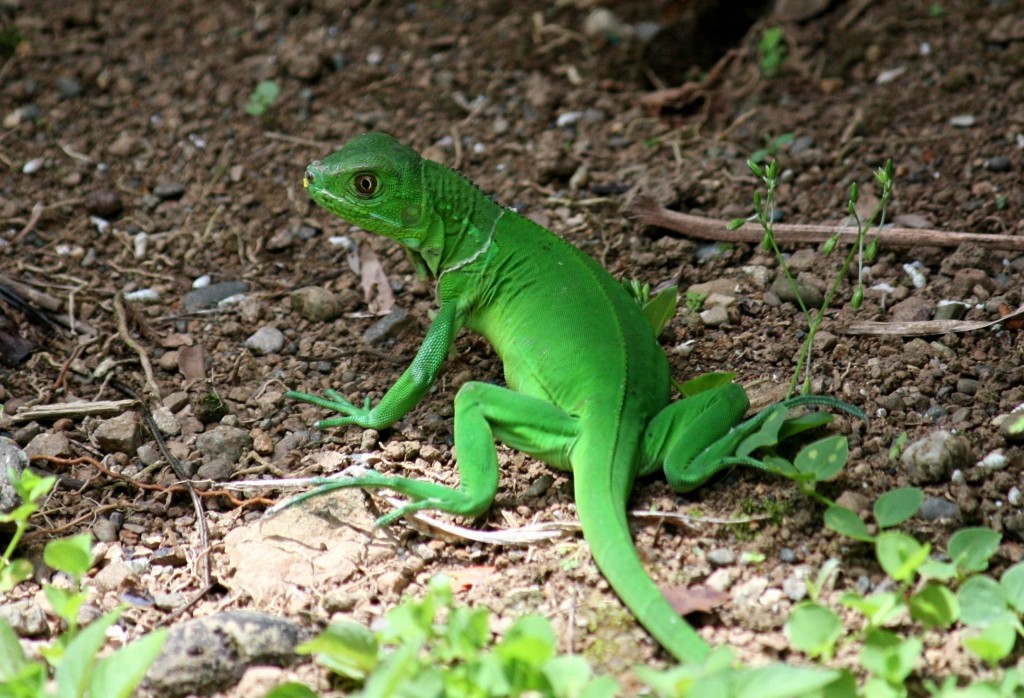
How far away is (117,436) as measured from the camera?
421 cm

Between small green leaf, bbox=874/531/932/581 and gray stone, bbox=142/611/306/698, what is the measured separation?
1811 mm

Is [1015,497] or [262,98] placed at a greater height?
[262,98]

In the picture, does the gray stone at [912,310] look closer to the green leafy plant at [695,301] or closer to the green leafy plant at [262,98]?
the green leafy plant at [695,301]

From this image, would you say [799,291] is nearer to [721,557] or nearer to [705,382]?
[705,382]

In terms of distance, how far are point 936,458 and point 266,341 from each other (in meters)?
2.99

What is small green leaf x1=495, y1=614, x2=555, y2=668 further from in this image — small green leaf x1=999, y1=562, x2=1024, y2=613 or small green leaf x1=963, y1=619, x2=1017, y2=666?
small green leaf x1=999, y1=562, x2=1024, y2=613

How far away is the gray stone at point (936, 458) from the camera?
143 inches

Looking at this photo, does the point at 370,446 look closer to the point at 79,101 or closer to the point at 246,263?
the point at 246,263

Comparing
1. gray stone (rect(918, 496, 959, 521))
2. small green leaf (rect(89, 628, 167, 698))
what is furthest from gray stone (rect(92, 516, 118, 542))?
gray stone (rect(918, 496, 959, 521))

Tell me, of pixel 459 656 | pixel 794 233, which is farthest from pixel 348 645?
pixel 794 233

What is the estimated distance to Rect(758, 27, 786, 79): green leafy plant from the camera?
6.45 meters

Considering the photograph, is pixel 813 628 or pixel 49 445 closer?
pixel 813 628

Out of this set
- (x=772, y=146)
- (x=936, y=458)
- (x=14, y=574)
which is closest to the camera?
(x=14, y=574)

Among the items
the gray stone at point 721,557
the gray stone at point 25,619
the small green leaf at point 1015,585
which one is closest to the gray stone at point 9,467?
the gray stone at point 25,619
